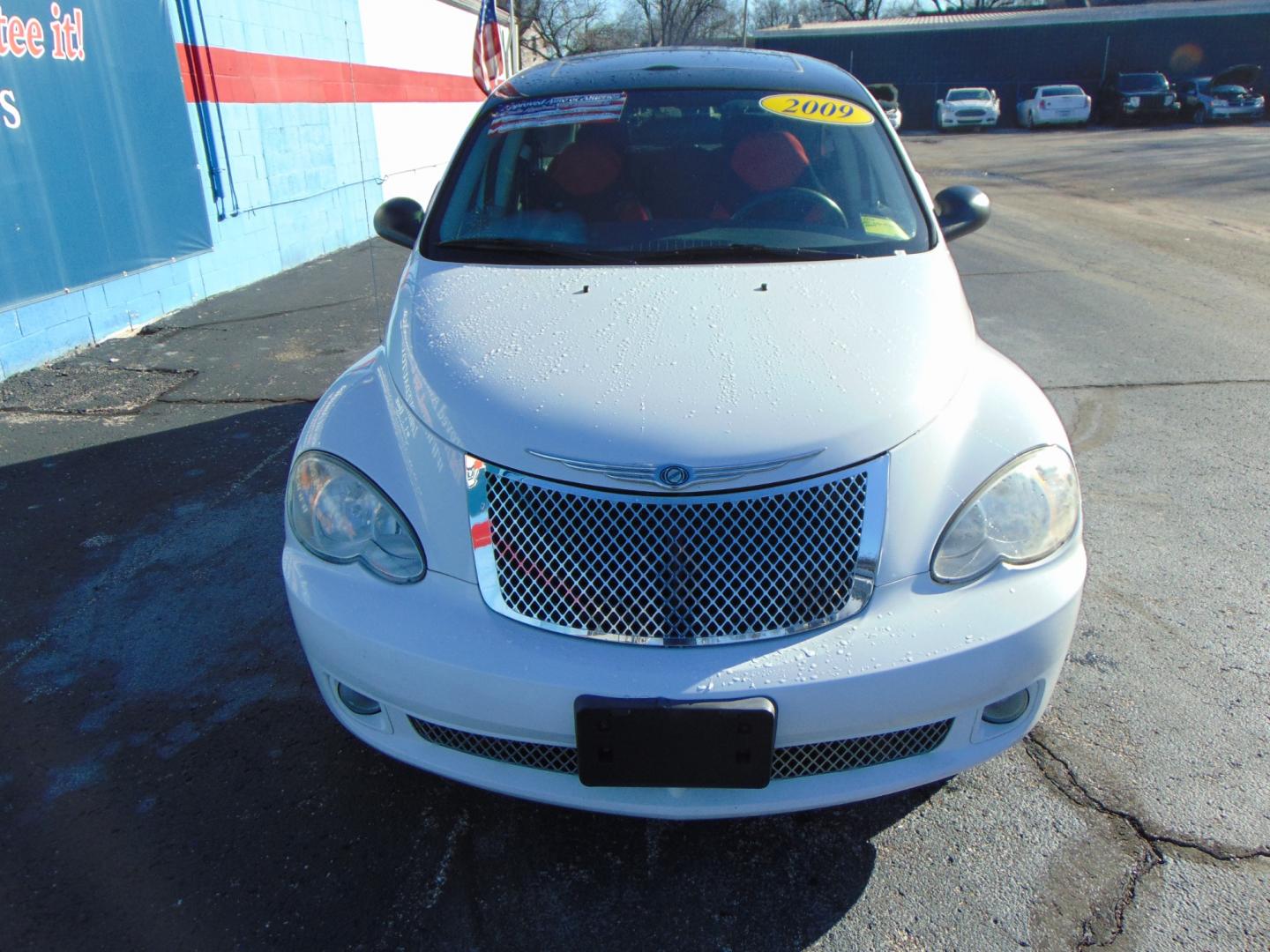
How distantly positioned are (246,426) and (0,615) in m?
2.02

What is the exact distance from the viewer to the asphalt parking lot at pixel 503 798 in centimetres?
211

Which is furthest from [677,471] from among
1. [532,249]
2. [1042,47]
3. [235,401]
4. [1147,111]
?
[1042,47]

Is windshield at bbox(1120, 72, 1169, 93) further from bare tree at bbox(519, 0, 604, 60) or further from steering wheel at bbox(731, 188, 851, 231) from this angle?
A: steering wheel at bbox(731, 188, 851, 231)

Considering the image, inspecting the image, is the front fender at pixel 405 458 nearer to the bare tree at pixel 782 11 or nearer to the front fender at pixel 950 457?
the front fender at pixel 950 457

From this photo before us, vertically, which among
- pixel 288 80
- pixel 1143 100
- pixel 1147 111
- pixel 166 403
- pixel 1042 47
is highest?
pixel 1042 47

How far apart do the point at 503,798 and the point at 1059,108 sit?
3646cm

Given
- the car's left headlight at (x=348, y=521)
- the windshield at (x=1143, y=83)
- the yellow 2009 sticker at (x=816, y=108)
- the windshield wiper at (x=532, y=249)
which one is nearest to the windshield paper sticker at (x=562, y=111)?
the yellow 2009 sticker at (x=816, y=108)

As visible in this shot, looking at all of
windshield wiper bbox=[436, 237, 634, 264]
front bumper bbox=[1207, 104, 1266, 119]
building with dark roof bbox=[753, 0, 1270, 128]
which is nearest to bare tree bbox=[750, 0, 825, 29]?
building with dark roof bbox=[753, 0, 1270, 128]

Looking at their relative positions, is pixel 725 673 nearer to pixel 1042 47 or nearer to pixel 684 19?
pixel 1042 47

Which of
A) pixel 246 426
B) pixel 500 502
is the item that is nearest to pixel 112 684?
pixel 500 502

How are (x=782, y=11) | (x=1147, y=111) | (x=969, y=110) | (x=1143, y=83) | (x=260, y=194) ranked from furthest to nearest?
1. (x=782, y=11)
2. (x=969, y=110)
3. (x=1143, y=83)
4. (x=1147, y=111)
5. (x=260, y=194)

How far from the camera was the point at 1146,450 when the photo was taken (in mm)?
4672

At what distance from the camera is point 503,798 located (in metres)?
2.49

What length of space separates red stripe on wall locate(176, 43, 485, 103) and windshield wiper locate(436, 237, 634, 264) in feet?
21.3
